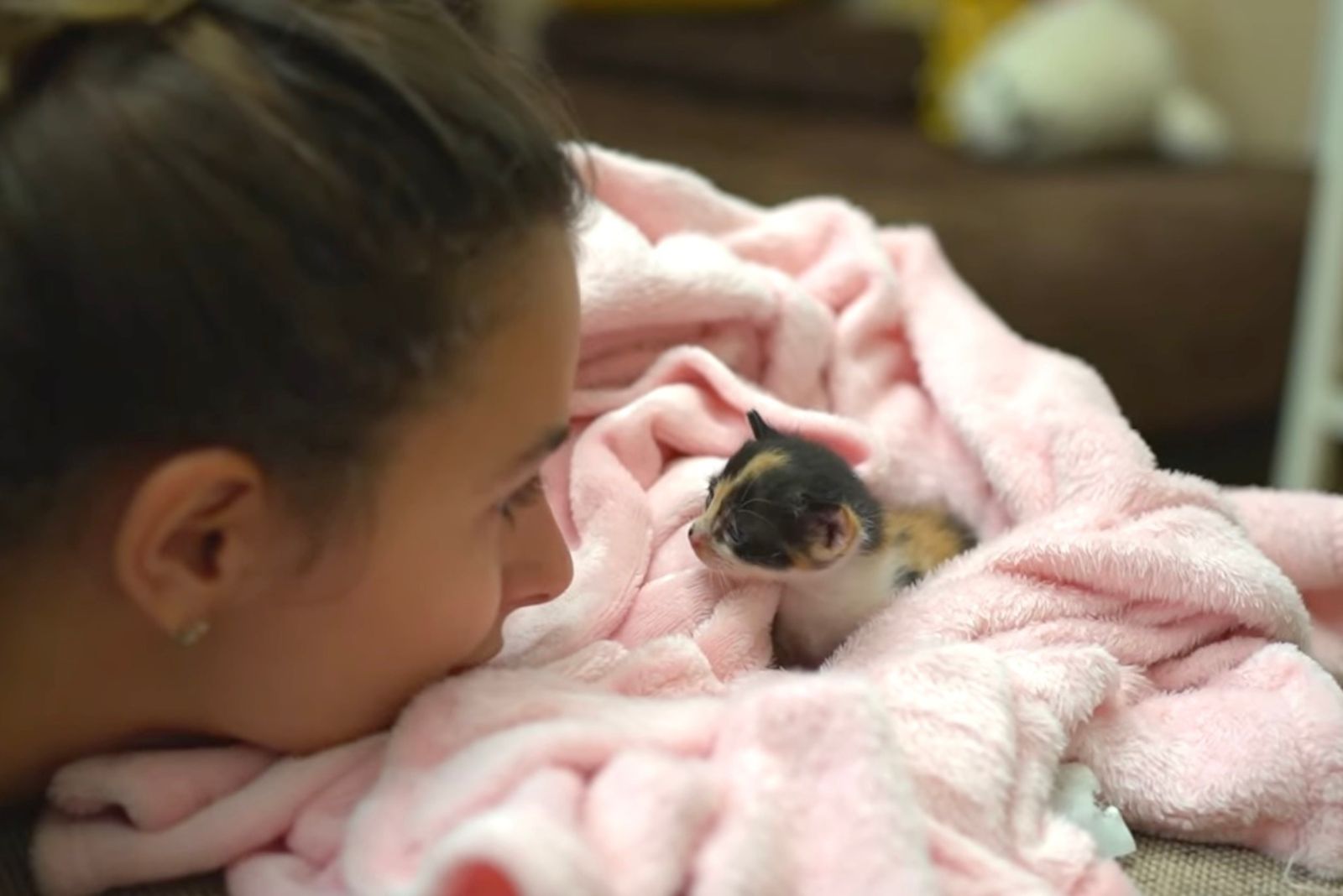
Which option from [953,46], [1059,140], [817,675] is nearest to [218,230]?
[817,675]

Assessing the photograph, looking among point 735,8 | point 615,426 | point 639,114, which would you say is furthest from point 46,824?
point 735,8

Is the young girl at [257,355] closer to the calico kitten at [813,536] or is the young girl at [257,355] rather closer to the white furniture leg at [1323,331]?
the calico kitten at [813,536]

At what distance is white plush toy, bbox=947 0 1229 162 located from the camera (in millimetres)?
2264

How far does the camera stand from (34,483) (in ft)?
1.68

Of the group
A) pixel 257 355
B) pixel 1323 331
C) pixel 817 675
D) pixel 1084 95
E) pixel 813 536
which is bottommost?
pixel 1323 331

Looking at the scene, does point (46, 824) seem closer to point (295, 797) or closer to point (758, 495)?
point (295, 797)

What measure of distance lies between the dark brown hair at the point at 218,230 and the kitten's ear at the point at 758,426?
34cm

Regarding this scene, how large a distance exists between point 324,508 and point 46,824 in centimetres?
21

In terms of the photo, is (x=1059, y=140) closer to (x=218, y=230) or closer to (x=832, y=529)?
(x=832, y=529)

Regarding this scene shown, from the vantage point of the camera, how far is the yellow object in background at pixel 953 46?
102 inches

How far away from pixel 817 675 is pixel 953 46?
7.47 ft

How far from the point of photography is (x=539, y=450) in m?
0.61

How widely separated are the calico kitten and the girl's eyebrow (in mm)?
191

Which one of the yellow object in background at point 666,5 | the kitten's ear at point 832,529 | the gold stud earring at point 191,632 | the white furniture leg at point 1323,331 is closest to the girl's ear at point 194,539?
the gold stud earring at point 191,632
